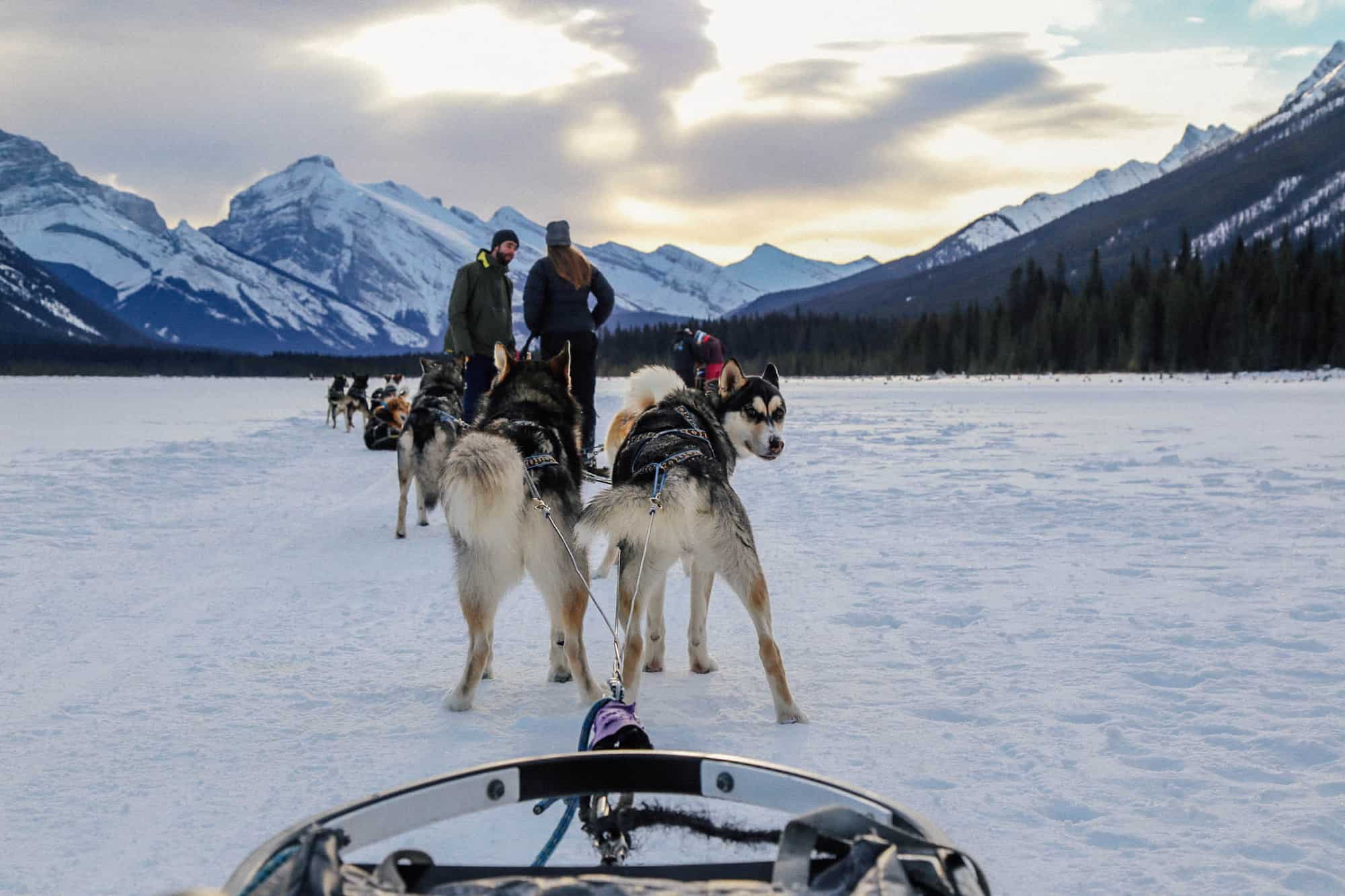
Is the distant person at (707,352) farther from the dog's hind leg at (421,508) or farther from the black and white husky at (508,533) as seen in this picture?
the black and white husky at (508,533)

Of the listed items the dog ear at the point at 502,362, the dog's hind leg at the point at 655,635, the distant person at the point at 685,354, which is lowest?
the dog's hind leg at the point at 655,635

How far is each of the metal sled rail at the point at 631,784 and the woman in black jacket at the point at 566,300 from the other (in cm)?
730

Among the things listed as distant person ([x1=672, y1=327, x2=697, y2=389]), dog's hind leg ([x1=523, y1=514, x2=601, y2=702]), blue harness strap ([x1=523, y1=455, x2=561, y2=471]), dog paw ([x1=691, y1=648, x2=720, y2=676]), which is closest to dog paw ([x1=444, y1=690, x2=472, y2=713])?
dog's hind leg ([x1=523, y1=514, x2=601, y2=702])

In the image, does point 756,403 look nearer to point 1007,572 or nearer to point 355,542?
point 1007,572

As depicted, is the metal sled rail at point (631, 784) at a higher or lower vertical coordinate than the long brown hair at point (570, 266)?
lower

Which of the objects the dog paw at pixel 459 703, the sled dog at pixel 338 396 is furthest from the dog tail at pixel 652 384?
the sled dog at pixel 338 396

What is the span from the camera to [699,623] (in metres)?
4.89

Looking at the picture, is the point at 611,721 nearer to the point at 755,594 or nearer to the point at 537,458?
the point at 755,594

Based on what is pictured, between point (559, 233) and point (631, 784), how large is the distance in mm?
7957

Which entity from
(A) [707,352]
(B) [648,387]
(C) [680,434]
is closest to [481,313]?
(A) [707,352]

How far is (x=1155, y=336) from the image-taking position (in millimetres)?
87500

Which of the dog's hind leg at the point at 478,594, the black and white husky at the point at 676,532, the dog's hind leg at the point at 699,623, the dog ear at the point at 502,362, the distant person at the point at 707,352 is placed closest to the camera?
the black and white husky at the point at 676,532

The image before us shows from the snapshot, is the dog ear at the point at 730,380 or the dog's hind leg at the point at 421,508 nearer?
the dog ear at the point at 730,380

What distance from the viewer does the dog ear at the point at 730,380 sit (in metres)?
5.98
